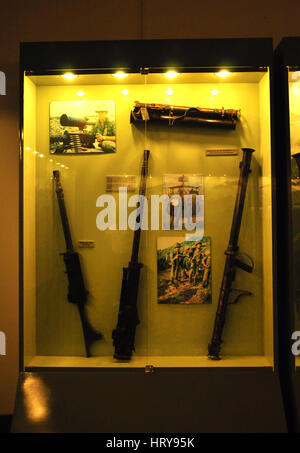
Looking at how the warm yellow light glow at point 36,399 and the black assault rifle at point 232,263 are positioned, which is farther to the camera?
the black assault rifle at point 232,263

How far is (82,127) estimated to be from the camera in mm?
2371

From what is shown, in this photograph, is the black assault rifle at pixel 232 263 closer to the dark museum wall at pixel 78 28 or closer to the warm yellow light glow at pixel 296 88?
the warm yellow light glow at pixel 296 88

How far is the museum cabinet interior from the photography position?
237 cm

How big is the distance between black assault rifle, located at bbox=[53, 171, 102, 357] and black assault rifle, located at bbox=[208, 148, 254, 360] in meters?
0.80

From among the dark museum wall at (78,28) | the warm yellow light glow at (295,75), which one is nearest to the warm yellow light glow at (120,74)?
the dark museum wall at (78,28)

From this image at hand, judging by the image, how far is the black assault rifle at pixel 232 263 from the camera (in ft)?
7.70

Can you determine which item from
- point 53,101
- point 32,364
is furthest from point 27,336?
point 53,101

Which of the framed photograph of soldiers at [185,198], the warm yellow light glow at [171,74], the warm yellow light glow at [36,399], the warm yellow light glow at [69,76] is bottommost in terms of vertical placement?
the warm yellow light glow at [36,399]

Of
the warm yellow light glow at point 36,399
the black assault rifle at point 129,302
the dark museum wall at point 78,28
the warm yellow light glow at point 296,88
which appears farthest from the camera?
the dark museum wall at point 78,28

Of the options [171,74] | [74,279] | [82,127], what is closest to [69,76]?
[82,127]

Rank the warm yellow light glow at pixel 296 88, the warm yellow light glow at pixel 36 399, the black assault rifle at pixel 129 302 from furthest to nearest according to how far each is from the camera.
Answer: the black assault rifle at pixel 129 302 < the warm yellow light glow at pixel 296 88 < the warm yellow light glow at pixel 36 399

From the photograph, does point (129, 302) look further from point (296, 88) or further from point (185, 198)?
point (296, 88)

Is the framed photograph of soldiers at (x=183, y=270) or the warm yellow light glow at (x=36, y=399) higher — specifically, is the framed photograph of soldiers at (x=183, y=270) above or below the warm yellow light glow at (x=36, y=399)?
above

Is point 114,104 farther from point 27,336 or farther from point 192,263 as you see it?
point 27,336
